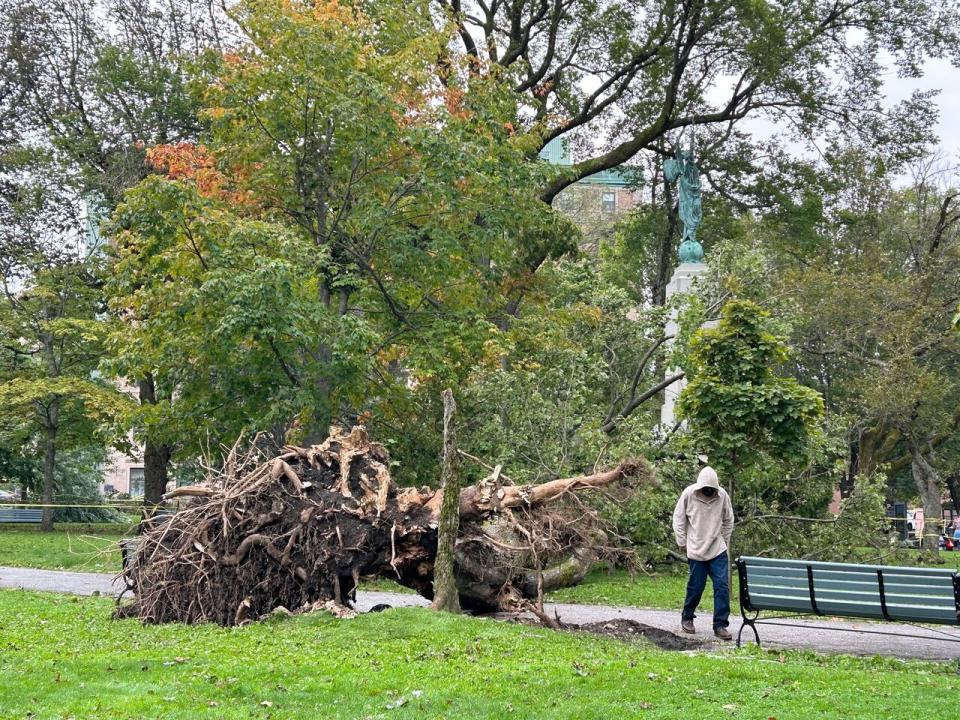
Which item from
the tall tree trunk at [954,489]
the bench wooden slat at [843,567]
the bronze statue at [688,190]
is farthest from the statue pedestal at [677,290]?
the tall tree trunk at [954,489]

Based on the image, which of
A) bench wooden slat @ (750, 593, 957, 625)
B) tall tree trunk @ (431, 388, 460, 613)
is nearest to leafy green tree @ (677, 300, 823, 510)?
bench wooden slat @ (750, 593, 957, 625)

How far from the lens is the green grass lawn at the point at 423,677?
627 centimetres

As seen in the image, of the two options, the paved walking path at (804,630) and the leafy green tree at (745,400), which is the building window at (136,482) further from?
the leafy green tree at (745,400)

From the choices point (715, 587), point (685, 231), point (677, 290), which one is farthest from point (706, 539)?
point (685, 231)

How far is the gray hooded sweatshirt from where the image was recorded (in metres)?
10.0

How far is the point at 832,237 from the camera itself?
3403 cm

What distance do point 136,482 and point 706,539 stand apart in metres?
61.5

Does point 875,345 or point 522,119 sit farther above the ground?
point 522,119

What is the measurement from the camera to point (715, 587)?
9.97m

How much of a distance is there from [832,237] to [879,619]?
2706cm

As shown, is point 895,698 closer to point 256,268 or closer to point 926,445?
point 256,268

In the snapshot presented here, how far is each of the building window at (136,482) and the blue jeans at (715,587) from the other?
193 ft

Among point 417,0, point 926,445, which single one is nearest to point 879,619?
point 417,0

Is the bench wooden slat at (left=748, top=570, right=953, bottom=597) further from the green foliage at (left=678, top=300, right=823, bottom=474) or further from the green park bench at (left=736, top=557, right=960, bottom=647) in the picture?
the green foliage at (left=678, top=300, right=823, bottom=474)
